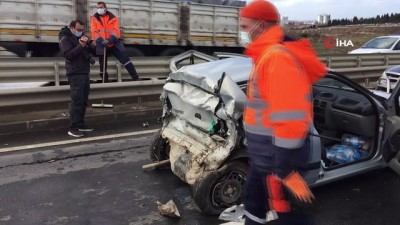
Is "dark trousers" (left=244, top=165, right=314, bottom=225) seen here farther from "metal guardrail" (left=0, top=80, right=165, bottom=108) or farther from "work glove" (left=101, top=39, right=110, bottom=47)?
"work glove" (left=101, top=39, right=110, bottom=47)

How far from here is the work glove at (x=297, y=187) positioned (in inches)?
94.7

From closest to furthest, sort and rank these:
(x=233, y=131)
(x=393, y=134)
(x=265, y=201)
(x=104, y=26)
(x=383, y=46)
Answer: (x=265, y=201) < (x=233, y=131) < (x=393, y=134) < (x=104, y=26) < (x=383, y=46)

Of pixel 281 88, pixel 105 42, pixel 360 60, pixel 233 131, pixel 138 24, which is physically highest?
pixel 138 24

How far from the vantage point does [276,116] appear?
2.39 metres

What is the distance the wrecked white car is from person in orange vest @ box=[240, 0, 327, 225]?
1.18 meters

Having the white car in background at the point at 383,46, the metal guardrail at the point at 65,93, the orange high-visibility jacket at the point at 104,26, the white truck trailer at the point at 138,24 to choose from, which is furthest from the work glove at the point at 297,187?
the white car in background at the point at 383,46

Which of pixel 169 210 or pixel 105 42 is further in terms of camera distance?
pixel 105 42

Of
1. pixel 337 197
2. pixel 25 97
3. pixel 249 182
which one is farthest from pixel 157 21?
pixel 249 182

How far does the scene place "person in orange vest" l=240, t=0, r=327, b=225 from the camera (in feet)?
7.79

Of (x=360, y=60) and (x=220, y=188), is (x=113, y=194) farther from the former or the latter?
(x=360, y=60)

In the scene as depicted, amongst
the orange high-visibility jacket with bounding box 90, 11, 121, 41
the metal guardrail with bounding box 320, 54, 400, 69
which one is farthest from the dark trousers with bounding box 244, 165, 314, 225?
the metal guardrail with bounding box 320, 54, 400, 69

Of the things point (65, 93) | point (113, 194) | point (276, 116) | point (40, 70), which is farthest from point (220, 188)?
point (40, 70)

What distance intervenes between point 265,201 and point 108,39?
7.34 metres

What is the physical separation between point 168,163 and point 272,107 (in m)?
2.86
